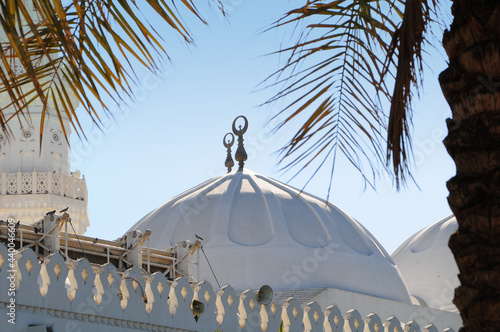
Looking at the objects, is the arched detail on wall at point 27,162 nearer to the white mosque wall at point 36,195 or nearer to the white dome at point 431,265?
the white mosque wall at point 36,195

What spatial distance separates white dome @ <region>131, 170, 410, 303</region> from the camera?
1917 cm

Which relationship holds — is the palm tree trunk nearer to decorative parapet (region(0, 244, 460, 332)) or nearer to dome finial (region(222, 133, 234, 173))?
decorative parapet (region(0, 244, 460, 332))

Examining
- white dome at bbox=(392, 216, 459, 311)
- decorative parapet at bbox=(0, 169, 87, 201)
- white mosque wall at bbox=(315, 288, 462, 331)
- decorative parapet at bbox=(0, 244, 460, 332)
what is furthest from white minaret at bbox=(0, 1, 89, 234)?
decorative parapet at bbox=(0, 244, 460, 332)

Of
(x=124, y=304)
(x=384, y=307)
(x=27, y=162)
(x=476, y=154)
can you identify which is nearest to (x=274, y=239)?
(x=384, y=307)

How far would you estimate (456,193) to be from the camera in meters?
4.63

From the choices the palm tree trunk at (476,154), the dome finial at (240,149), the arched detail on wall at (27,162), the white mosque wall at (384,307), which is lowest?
the white mosque wall at (384,307)

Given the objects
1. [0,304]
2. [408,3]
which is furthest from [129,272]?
[408,3]

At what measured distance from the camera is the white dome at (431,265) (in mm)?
24688

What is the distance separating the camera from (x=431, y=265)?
2559 cm

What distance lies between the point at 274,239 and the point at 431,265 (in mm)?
7768

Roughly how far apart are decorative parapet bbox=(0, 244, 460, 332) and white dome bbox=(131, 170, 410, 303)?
19.7 ft

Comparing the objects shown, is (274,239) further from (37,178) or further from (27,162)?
(27,162)

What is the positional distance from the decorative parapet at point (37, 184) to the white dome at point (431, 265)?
11421 millimetres

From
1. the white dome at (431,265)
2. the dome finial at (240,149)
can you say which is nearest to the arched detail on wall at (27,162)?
the dome finial at (240,149)
